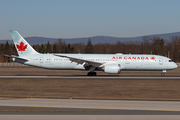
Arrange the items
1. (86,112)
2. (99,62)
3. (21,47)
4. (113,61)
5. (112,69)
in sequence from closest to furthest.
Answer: (86,112), (112,69), (99,62), (113,61), (21,47)

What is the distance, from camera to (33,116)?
10430 mm

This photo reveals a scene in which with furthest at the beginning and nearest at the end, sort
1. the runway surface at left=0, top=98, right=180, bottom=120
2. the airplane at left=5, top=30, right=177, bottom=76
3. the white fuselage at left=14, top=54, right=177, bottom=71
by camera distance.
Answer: the white fuselage at left=14, top=54, right=177, bottom=71 < the airplane at left=5, top=30, right=177, bottom=76 < the runway surface at left=0, top=98, right=180, bottom=120

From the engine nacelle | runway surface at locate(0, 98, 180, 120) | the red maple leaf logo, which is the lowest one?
runway surface at locate(0, 98, 180, 120)

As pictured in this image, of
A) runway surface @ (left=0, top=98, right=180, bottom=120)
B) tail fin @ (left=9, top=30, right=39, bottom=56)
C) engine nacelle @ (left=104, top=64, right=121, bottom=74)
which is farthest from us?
tail fin @ (left=9, top=30, right=39, bottom=56)

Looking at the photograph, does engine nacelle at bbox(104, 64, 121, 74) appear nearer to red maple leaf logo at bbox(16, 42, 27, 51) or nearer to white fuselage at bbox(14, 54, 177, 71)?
white fuselage at bbox(14, 54, 177, 71)

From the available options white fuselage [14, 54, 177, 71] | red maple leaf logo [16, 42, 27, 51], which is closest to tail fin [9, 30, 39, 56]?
red maple leaf logo [16, 42, 27, 51]

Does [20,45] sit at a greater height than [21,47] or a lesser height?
greater

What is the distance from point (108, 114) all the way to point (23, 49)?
29.5 meters

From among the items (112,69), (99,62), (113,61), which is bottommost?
(112,69)

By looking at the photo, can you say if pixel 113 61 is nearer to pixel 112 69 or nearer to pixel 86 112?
pixel 112 69

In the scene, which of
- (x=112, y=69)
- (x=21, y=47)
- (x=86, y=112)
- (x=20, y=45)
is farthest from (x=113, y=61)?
(x=86, y=112)

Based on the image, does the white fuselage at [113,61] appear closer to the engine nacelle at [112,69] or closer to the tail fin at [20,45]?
the tail fin at [20,45]

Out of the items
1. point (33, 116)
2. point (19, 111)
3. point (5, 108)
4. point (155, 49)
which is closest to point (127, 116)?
point (33, 116)

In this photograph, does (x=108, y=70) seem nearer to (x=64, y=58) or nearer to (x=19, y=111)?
(x=64, y=58)
